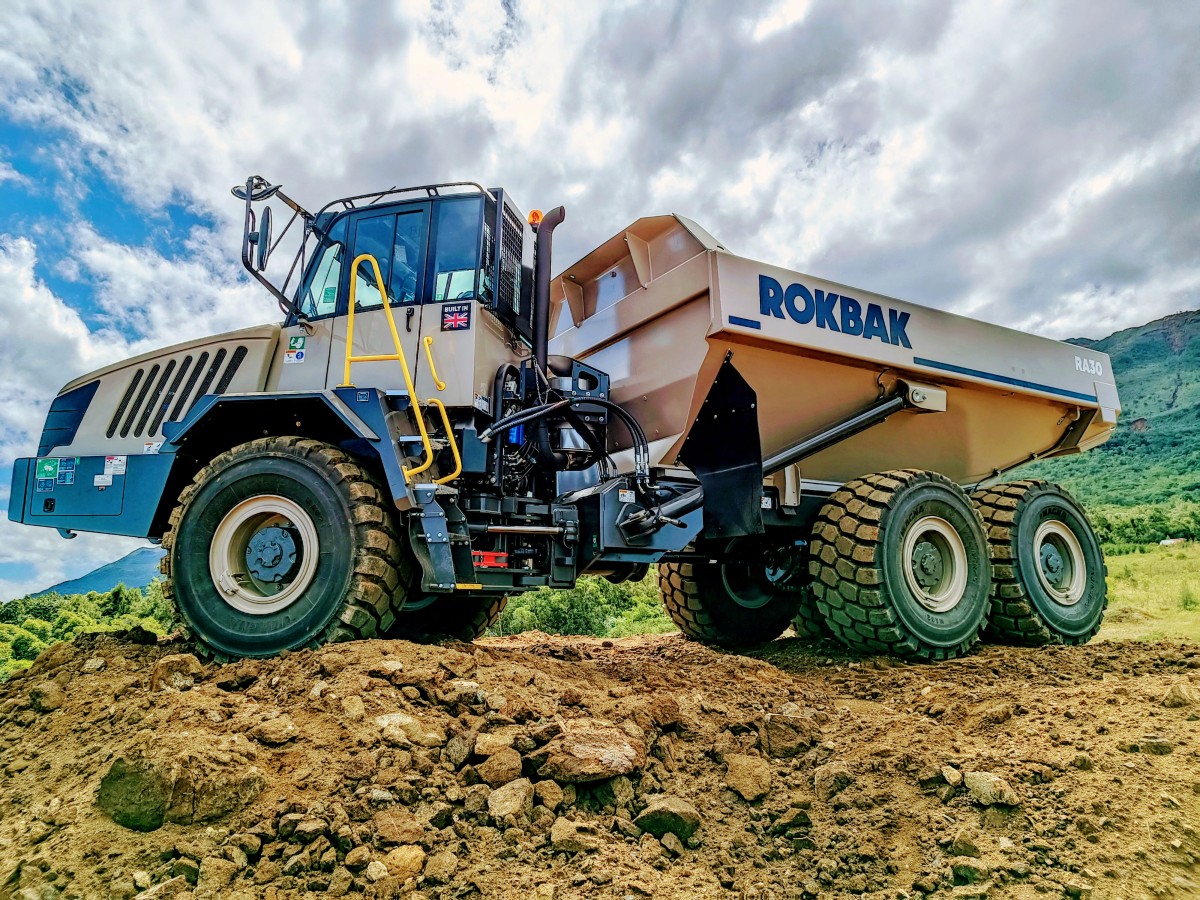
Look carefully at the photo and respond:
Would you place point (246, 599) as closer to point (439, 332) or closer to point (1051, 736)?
point (439, 332)

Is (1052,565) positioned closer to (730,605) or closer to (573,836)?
(730,605)

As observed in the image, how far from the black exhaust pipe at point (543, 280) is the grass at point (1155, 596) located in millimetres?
5766

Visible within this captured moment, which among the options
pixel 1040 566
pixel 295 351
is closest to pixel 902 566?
pixel 1040 566

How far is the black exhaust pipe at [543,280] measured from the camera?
4.90 meters

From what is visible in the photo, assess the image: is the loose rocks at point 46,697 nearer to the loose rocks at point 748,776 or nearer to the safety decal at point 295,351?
the safety decal at point 295,351

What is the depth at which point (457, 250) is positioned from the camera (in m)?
4.81

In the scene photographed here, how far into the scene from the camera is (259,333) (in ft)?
16.3

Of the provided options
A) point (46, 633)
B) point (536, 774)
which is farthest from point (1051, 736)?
point (46, 633)

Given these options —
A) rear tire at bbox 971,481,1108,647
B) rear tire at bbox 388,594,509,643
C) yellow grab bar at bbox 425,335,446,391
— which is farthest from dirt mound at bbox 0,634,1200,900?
rear tire at bbox 971,481,1108,647

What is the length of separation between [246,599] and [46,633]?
12.3 ft

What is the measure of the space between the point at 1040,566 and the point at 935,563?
137 centimetres

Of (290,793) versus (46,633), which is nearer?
(290,793)

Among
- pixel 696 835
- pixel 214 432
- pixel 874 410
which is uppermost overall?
pixel 874 410

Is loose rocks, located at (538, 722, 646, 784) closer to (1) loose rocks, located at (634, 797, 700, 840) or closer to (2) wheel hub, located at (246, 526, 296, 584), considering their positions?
(1) loose rocks, located at (634, 797, 700, 840)
